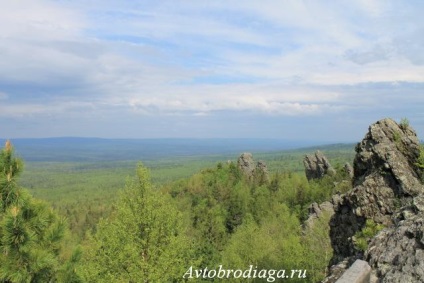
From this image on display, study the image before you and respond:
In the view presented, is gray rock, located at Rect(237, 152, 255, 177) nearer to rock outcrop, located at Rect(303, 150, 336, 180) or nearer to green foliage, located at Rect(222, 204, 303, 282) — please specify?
rock outcrop, located at Rect(303, 150, 336, 180)

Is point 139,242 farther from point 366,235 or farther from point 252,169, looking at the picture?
point 252,169

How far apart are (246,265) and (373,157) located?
2991cm

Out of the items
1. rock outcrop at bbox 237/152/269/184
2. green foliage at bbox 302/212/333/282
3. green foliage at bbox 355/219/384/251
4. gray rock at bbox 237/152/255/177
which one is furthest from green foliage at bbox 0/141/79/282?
gray rock at bbox 237/152/255/177

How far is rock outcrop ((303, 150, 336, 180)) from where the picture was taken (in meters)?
100

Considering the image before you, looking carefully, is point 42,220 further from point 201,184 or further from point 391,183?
point 201,184

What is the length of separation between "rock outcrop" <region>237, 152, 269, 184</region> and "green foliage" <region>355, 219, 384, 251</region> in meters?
98.1

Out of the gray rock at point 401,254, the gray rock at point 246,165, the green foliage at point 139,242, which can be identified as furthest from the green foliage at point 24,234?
the gray rock at point 246,165

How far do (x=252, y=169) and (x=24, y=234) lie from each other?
112863 millimetres

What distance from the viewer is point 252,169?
400 ft

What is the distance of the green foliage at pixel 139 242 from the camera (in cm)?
1780

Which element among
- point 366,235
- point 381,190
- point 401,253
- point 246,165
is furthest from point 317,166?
point 401,253

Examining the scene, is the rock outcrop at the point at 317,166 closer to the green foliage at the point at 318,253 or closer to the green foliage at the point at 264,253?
the green foliage at the point at 264,253

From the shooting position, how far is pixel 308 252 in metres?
39.7

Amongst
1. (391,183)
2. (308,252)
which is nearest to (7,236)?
(391,183)
